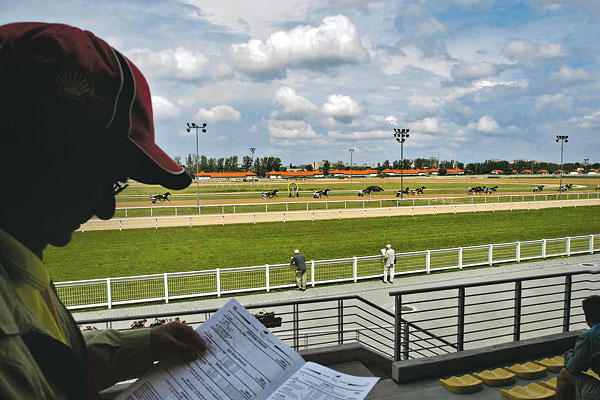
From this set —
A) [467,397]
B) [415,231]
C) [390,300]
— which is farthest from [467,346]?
[415,231]

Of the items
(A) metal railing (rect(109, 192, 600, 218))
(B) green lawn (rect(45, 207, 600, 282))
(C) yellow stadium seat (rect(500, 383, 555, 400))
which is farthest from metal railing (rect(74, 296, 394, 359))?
(A) metal railing (rect(109, 192, 600, 218))

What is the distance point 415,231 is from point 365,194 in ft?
113

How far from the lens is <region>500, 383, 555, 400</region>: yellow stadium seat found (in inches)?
194

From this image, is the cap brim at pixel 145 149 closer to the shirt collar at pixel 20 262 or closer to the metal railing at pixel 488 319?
the shirt collar at pixel 20 262

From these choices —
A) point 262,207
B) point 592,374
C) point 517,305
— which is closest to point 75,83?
point 592,374

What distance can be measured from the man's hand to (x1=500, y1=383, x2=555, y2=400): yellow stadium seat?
476 centimetres

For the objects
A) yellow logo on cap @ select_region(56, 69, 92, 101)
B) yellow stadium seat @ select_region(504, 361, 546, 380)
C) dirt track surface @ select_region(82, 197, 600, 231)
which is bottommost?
dirt track surface @ select_region(82, 197, 600, 231)

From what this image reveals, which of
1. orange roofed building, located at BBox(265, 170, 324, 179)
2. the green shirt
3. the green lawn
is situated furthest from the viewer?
orange roofed building, located at BBox(265, 170, 324, 179)

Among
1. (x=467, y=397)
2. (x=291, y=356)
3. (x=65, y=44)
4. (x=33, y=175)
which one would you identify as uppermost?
(x=65, y=44)

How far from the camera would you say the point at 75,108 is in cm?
109

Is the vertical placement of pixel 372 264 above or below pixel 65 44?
below

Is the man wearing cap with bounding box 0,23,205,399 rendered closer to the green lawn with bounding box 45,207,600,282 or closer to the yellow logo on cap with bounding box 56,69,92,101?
the yellow logo on cap with bounding box 56,69,92,101

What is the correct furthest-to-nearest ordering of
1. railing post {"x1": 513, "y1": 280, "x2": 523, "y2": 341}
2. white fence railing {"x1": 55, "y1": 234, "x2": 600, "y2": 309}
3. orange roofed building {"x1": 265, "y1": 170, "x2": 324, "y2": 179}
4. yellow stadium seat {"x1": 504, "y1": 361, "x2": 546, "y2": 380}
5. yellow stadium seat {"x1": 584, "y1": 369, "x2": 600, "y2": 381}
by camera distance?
orange roofed building {"x1": 265, "y1": 170, "x2": 324, "y2": 179} < white fence railing {"x1": 55, "y1": 234, "x2": 600, "y2": 309} < railing post {"x1": 513, "y1": 280, "x2": 523, "y2": 341} < yellow stadium seat {"x1": 504, "y1": 361, "x2": 546, "y2": 380} < yellow stadium seat {"x1": 584, "y1": 369, "x2": 600, "y2": 381}

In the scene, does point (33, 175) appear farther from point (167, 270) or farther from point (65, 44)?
point (167, 270)
